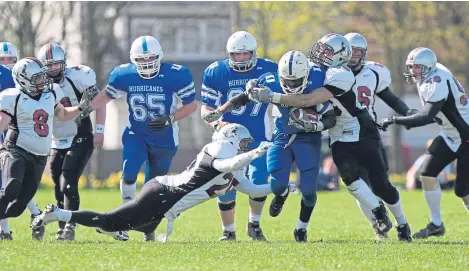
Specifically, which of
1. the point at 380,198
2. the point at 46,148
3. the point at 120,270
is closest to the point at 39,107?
the point at 46,148

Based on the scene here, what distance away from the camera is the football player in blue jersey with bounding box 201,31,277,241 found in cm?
1070

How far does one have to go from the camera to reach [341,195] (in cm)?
2092

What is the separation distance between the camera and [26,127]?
395 inches

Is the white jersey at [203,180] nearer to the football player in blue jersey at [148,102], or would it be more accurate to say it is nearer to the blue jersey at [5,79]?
the football player in blue jersey at [148,102]

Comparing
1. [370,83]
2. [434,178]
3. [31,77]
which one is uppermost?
[31,77]

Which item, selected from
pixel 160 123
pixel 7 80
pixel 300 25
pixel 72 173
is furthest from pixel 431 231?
pixel 300 25

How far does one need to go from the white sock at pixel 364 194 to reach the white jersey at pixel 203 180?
1.39 meters

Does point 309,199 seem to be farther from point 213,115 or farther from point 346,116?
point 213,115

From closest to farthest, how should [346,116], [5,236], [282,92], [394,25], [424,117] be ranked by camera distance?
[282,92] < [5,236] < [346,116] < [424,117] < [394,25]

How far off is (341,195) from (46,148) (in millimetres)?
11543

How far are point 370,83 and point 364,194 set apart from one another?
1288 mm

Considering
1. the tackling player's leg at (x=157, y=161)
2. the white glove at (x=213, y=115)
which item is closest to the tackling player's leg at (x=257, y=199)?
the white glove at (x=213, y=115)

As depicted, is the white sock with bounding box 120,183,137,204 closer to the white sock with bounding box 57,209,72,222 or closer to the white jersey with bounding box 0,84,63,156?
the white jersey with bounding box 0,84,63,156

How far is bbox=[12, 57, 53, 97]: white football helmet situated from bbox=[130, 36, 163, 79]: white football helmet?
3.15 feet
